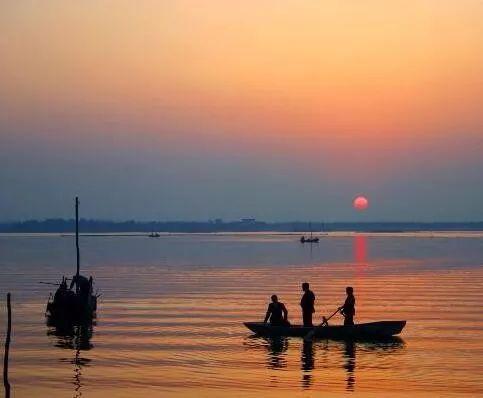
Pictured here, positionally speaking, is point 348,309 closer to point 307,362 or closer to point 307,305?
point 307,305

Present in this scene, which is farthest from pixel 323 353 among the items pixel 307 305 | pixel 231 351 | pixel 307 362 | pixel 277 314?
pixel 277 314

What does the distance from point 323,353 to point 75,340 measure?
36.6ft

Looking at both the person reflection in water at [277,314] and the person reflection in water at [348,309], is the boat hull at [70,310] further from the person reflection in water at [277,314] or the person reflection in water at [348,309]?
the person reflection in water at [348,309]

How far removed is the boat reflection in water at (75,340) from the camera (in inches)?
1181

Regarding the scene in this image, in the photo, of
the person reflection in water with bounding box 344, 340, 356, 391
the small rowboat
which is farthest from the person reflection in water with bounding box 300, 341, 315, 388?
the person reflection in water with bounding box 344, 340, 356, 391

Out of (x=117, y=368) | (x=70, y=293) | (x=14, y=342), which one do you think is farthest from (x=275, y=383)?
(x=70, y=293)

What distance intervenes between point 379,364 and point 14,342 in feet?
49.9

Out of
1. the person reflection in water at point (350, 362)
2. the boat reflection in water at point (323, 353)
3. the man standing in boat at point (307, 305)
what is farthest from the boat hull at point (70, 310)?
the person reflection in water at point (350, 362)

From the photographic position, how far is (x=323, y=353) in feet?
112

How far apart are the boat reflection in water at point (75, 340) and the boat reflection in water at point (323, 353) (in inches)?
246

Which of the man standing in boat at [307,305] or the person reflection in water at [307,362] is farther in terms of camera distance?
the man standing in boat at [307,305]

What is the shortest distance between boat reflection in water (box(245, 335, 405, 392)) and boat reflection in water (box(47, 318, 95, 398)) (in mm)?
6251

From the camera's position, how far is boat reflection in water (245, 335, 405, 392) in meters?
29.8

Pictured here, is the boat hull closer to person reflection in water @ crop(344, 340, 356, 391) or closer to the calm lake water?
the calm lake water
